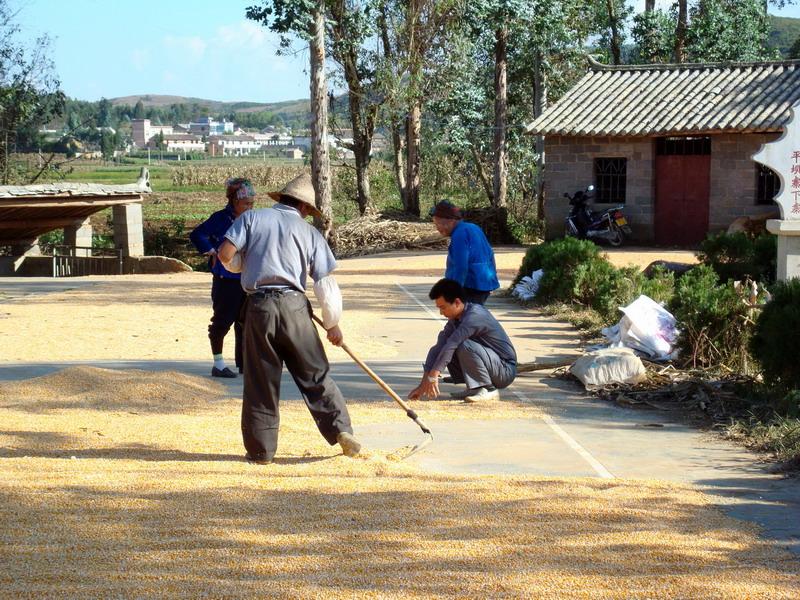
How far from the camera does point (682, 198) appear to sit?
2559cm

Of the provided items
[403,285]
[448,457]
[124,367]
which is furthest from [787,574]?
[403,285]

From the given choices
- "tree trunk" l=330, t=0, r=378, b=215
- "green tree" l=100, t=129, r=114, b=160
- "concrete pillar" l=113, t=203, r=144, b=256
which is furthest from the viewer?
"green tree" l=100, t=129, r=114, b=160

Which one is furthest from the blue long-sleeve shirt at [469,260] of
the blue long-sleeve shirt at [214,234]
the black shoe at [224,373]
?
the black shoe at [224,373]

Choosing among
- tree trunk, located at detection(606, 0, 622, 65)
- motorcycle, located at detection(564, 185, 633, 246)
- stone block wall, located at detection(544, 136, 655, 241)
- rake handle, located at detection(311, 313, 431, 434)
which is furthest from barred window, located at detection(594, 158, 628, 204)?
rake handle, located at detection(311, 313, 431, 434)

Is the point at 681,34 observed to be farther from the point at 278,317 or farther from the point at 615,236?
the point at 278,317

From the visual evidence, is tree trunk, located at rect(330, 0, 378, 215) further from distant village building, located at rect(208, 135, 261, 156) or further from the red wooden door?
distant village building, located at rect(208, 135, 261, 156)

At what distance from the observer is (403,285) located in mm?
19500

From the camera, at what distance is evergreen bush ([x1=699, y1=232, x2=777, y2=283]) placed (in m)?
14.0

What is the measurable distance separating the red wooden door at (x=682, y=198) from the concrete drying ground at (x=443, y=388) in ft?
27.8

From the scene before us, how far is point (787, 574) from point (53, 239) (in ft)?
109

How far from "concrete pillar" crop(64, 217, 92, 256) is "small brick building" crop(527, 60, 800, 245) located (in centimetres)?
1222

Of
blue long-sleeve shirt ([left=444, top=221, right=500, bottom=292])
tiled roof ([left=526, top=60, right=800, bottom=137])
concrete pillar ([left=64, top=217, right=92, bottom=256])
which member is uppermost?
tiled roof ([left=526, top=60, right=800, bottom=137])

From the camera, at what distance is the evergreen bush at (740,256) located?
13953 millimetres

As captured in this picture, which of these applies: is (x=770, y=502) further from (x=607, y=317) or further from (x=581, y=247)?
(x=581, y=247)
